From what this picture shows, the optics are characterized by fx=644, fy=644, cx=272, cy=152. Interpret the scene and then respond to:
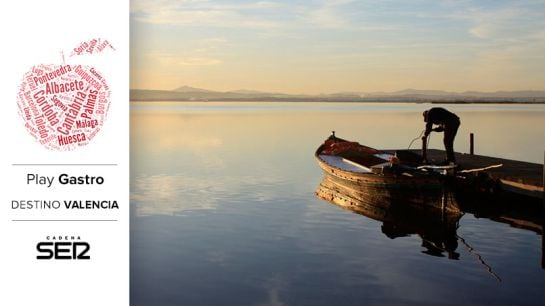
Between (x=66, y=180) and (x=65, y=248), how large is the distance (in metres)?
1.03

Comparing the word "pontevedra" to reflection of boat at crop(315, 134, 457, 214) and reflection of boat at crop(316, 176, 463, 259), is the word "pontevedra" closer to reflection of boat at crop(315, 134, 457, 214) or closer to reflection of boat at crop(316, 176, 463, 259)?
reflection of boat at crop(316, 176, 463, 259)

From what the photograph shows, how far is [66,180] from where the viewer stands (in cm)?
902

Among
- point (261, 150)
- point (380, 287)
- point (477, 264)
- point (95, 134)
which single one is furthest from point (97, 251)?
point (261, 150)

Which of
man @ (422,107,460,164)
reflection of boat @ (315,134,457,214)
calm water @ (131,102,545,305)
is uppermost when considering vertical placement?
man @ (422,107,460,164)

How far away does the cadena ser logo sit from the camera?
909 cm

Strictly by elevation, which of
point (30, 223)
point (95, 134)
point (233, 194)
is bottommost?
point (233, 194)

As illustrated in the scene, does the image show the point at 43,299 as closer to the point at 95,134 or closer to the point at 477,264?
the point at 95,134

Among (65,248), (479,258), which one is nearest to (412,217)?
(479,258)

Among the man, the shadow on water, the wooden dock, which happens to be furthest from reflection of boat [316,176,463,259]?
the man

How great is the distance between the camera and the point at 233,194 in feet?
72.2

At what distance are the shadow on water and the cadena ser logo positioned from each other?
27.7 ft

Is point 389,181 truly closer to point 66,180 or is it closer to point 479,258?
point 479,258

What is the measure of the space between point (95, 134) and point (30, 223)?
155cm

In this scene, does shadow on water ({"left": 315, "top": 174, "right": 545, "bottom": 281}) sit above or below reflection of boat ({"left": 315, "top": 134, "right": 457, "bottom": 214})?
below
